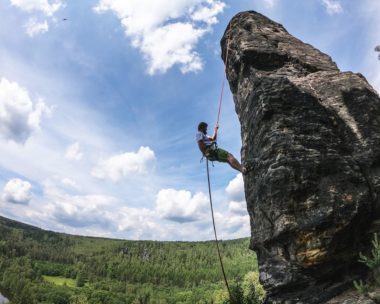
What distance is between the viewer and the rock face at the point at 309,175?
33.0 ft

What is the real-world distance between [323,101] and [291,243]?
5.12m

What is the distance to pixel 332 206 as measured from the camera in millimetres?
10055

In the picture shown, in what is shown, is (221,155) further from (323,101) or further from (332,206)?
→ (332,206)

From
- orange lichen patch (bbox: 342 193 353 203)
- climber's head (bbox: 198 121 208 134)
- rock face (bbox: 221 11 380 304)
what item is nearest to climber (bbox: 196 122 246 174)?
climber's head (bbox: 198 121 208 134)

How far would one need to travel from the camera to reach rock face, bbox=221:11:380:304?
10055 mm

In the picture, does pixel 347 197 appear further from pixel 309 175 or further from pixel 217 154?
pixel 217 154

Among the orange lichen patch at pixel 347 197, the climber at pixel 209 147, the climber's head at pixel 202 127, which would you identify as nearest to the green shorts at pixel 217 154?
the climber at pixel 209 147

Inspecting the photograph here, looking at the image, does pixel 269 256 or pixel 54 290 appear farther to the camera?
pixel 54 290

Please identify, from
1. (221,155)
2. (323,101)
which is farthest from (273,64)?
(221,155)

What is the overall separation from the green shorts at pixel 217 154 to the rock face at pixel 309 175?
3.07 ft

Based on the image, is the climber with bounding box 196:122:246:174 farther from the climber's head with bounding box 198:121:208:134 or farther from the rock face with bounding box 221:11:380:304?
the rock face with bounding box 221:11:380:304

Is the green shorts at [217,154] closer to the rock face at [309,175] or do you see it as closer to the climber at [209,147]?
the climber at [209,147]

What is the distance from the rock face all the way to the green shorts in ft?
3.07

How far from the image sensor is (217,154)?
563 inches
